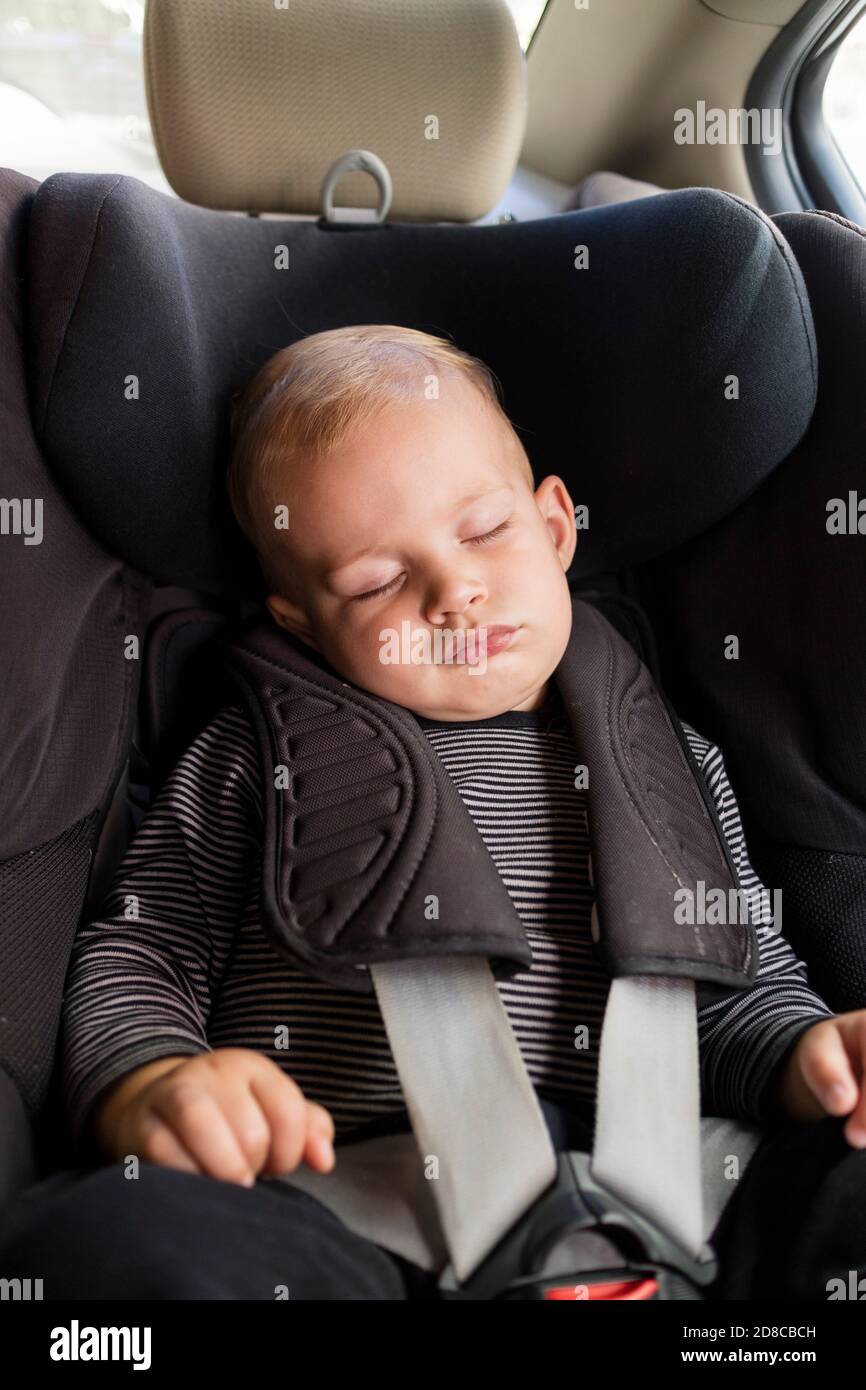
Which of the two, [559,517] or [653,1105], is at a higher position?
[559,517]

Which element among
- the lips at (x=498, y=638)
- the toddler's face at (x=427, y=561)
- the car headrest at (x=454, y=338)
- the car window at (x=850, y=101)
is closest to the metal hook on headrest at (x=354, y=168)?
the car headrest at (x=454, y=338)

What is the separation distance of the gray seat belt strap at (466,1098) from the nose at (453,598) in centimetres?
33

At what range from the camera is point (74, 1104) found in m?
0.96

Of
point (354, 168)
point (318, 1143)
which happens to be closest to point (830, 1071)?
point (318, 1143)

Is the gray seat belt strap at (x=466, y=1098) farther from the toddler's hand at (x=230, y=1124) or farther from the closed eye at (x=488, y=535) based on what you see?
the closed eye at (x=488, y=535)

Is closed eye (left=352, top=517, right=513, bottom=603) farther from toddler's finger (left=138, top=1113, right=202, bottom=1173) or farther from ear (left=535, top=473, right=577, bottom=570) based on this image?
toddler's finger (left=138, top=1113, right=202, bottom=1173)

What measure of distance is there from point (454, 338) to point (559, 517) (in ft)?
0.82

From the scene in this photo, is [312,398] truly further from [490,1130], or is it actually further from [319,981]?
[490,1130]

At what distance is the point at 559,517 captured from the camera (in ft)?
4.33

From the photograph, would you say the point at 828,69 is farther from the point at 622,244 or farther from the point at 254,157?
the point at 254,157

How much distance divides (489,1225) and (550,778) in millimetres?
461

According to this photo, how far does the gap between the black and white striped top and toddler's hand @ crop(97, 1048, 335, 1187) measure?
8 cm

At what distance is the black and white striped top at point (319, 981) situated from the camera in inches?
40.2

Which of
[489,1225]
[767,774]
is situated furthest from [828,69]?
[489,1225]
